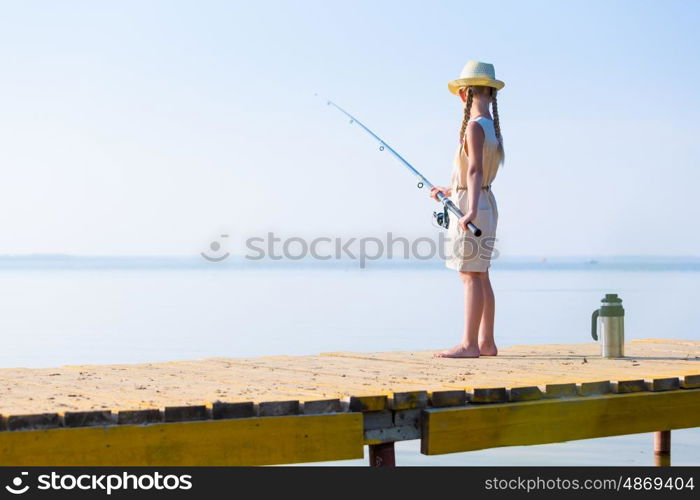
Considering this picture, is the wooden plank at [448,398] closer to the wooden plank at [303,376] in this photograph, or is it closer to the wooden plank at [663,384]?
the wooden plank at [303,376]

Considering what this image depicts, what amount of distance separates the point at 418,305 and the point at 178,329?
28.6 feet

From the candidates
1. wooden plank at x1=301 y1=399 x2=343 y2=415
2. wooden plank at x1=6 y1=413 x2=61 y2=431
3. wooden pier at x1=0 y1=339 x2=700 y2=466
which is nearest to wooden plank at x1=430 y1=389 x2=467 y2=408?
wooden pier at x1=0 y1=339 x2=700 y2=466

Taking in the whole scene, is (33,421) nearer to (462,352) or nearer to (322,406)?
(322,406)

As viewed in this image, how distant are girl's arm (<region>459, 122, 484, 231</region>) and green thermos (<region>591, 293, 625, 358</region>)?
1.25 meters

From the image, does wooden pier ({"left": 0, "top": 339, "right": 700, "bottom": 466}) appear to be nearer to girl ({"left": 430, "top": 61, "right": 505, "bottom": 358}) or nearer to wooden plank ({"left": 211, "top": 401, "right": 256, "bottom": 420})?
wooden plank ({"left": 211, "top": 401, "right": 256, "bottom": 420})

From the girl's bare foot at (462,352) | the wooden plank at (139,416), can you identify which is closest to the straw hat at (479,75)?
the girl's bare foot at (462,352)

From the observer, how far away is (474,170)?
852 centimetres

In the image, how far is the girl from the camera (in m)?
8.55

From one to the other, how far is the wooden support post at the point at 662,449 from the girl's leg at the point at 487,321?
2.42 meters

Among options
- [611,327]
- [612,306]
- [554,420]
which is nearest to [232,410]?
[554,420]

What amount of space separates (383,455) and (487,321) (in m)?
2.27

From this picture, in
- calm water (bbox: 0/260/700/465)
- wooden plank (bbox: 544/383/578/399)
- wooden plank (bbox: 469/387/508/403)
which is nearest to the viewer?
wooden plank (bbox: 469/387/508/403)
